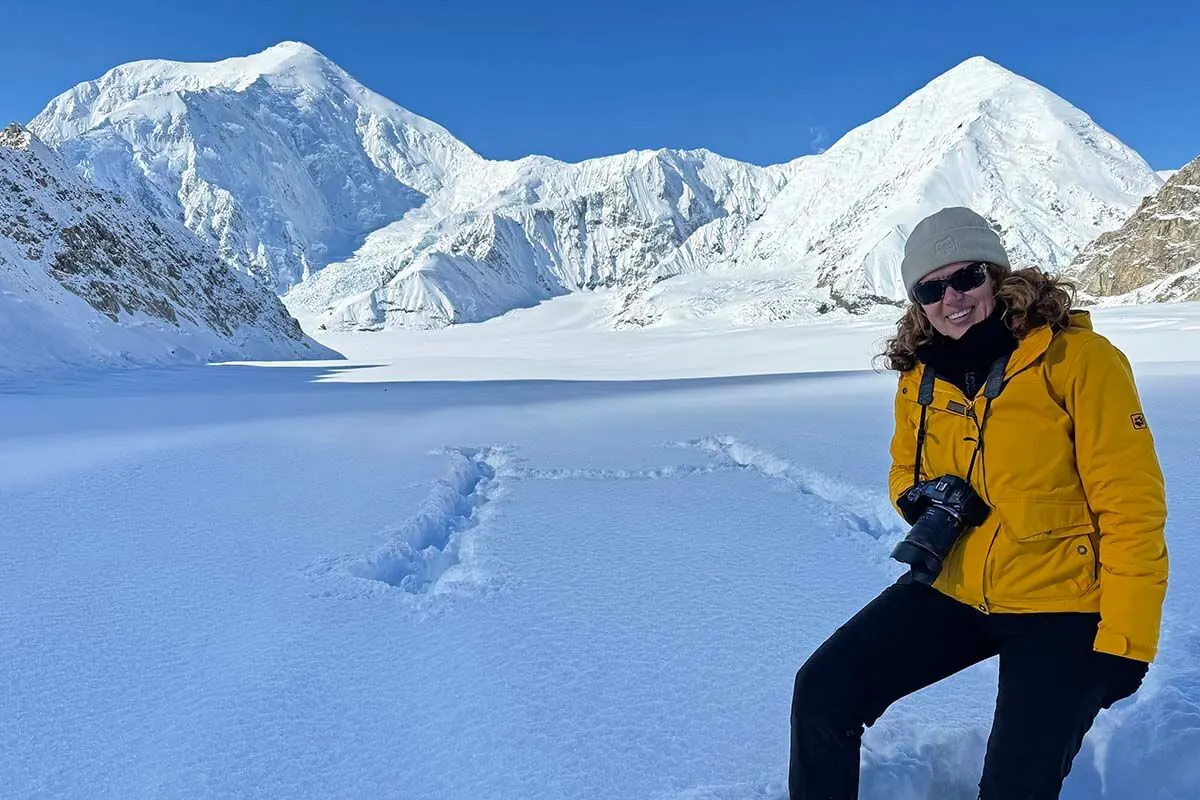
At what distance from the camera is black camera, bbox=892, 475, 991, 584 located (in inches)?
86.7

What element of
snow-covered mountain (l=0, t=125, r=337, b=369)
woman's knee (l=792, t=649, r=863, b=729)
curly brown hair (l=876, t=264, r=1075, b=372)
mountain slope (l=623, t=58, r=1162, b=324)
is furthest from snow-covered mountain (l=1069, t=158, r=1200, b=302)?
woman's knee (l=792, t=649, r=863, b=729)

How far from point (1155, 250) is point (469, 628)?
4626 inches

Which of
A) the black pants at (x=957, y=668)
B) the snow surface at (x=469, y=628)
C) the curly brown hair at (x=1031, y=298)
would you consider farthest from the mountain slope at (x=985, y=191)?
the black pants at (x=957, y=668)

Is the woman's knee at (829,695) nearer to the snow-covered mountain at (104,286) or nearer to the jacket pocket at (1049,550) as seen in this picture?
the jacket pocket at (1049,550)

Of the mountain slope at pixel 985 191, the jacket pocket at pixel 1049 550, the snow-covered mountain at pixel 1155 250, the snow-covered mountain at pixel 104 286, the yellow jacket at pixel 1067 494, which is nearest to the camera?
the yellow jacket at pixel 1067 494

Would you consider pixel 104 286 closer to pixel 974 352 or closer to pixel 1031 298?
pixel 974 352

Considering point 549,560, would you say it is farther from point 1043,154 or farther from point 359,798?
point 1043,154

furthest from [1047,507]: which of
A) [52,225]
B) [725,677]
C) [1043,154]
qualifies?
[1043,154]

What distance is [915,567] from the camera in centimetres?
229

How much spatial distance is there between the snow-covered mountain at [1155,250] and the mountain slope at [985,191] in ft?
134

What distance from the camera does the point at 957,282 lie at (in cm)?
231

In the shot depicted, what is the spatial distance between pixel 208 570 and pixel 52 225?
4199 centimetres

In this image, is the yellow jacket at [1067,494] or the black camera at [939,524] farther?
the black camera at [939,524]

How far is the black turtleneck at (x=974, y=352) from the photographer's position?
87.2 inches
